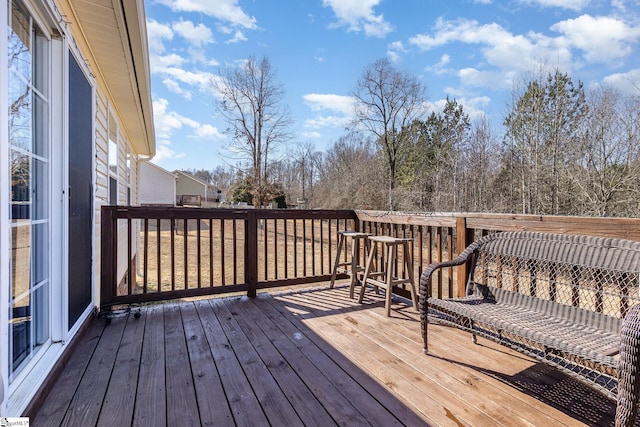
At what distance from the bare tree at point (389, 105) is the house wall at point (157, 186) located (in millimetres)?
13837

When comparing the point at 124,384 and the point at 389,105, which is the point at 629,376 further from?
the point at 389,105

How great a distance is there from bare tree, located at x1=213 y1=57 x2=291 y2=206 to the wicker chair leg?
1599 cm

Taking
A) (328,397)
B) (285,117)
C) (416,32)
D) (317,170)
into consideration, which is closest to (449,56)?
(416,32)

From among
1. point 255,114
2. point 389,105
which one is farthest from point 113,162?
point 389,105

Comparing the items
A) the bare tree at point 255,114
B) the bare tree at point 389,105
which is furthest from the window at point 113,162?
the bare tree at point 389,105

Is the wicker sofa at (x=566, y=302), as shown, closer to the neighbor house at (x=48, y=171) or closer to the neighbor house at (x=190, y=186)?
the neighbor house at (x=48, y=171)

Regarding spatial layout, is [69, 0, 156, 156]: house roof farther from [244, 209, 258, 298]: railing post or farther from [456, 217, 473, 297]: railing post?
[456, 217, 473, 297]: railing post

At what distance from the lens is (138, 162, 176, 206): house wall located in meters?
21.5

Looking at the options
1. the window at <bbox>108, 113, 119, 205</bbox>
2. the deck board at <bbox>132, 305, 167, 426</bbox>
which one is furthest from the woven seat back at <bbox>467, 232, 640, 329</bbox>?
the window at <bbox>108, 113, 119, 205</bbox>

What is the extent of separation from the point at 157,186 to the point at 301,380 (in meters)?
23.0

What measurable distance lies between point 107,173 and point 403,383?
162 inches

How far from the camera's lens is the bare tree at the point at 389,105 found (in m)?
15.4

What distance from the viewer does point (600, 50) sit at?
993cm

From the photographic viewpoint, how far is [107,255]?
3.06m
